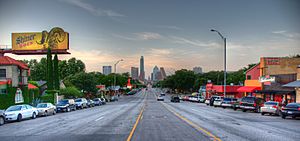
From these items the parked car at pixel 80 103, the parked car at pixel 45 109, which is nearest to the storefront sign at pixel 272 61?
the parked car at pixel 80 103

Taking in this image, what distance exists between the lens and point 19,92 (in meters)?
45.0

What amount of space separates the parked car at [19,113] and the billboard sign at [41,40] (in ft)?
124

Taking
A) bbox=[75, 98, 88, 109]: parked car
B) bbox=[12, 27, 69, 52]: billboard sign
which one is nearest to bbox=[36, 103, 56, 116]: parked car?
bbox=[75, 98, 88, 109]: parked car

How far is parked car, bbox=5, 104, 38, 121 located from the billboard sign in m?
37.7

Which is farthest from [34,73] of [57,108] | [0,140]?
[0,140]

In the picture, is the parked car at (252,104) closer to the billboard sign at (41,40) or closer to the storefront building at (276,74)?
the storefront building at (276,74)

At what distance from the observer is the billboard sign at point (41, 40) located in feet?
221

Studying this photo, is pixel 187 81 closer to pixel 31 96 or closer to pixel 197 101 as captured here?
pixel 197 101

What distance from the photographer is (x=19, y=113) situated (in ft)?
90.7

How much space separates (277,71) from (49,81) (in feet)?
132

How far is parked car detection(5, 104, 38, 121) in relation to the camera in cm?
2634

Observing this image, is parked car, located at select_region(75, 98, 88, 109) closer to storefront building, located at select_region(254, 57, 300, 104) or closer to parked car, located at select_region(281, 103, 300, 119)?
storefront building, located at select_region(254, 57, 300, 104)

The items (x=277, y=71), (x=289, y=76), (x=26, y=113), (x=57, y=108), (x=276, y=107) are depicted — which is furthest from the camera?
(x=277, y=71)

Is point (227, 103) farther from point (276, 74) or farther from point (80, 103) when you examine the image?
point (80, 103)
